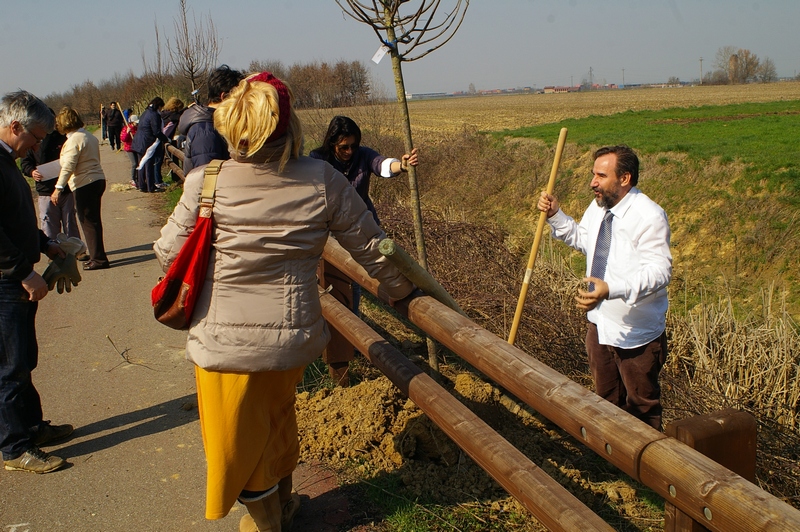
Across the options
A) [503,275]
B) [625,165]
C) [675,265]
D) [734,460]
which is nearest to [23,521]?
[734,460]

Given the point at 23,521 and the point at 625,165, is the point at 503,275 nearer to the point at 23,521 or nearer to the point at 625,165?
the point at 625,165

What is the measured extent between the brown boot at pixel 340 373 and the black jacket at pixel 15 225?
1.86 meters

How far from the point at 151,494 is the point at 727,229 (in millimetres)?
10716

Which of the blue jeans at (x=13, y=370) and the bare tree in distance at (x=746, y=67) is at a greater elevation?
the bare tree in distance at (x=746, y=67)

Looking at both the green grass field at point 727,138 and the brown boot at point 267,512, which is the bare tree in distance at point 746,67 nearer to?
the green grass field at point 727,138

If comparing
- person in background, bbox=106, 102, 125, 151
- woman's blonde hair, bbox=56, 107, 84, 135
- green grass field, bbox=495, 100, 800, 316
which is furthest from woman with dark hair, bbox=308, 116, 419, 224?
person in background, bbox=106, 102, 125, 151

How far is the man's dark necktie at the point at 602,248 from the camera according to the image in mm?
3486

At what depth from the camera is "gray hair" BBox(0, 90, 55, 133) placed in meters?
3.45

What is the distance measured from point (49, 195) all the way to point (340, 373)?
4.81m

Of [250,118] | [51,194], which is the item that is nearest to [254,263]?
[250,118]

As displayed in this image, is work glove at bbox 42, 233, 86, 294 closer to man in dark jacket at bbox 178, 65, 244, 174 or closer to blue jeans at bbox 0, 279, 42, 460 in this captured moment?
blue jeans at bbox 0, 279, 42, 460

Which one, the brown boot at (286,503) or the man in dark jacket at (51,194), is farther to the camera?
the man in dark jacket at (51,194)

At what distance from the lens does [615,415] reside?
2.02 m

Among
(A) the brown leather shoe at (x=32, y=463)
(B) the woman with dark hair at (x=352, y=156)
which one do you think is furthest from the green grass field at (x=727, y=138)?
(A) the brown leather shoe at (x=32, y=463)
